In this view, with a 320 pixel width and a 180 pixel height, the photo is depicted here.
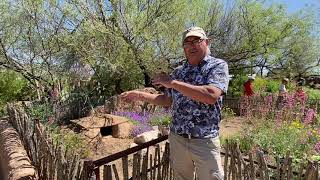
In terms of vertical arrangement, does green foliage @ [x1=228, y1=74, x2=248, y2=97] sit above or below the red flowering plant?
above

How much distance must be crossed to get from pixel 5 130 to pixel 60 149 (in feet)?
10.1

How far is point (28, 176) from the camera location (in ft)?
14.4

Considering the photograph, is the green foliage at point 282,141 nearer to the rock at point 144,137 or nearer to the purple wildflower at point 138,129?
the rock at point 144,137

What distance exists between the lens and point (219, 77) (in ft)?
10.6

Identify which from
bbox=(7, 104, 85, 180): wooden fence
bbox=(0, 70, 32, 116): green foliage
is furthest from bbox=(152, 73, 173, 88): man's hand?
bbox=(0, 70, 32, 116): green foliage

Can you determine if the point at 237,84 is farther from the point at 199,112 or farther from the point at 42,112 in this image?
A: the point at 199,112

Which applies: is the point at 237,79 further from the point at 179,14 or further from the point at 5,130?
the point at 5,130

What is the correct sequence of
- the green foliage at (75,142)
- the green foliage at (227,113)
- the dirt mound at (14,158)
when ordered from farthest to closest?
the green foliage at (227,113), the green foliage at (75,142), the dirt mound at (14,158)

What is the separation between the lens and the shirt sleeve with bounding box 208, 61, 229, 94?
321 cm

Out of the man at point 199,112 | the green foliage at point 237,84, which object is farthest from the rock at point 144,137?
the green foliage at point 237,84

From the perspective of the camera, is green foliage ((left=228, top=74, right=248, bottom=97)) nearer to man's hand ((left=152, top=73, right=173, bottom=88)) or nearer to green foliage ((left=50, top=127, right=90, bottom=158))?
green foliage ((left=50, top=127, right=90, bottom=158))

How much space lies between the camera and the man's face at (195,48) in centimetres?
338

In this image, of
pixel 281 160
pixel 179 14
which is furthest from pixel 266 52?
pixel 281 160

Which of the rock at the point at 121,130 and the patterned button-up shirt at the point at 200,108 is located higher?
the patterned button-up shirt at the point at 200,108
